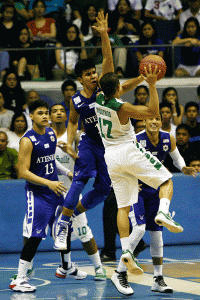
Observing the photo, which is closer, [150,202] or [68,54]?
[150,202]

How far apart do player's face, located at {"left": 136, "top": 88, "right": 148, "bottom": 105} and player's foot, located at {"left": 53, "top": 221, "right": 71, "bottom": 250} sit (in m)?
5.03

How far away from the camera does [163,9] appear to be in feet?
48.3

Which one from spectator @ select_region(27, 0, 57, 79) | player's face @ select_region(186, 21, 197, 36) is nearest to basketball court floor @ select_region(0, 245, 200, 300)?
spectator @ select_region(27, 0, 57, 79)

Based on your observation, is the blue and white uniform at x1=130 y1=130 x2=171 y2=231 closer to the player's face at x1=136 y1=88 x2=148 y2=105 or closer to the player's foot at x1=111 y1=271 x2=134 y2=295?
the player's foot at x1=111 y1=271 x2=134 y2=295

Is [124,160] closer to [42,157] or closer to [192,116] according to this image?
[42,157]

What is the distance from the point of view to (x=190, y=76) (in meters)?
13.7

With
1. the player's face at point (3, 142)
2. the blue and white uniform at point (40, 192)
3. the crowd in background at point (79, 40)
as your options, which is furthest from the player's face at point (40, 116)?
the crowd in background at point (79, 40)

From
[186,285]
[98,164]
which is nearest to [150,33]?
[98,164]

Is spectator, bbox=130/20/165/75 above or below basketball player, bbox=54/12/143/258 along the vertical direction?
above

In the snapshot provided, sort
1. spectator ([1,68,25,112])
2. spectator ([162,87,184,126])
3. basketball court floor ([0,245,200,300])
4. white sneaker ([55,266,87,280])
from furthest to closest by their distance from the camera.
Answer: spectator ([1,68,25,112]) < spectator ([162,87,184,126]) < white sneaker ([55,266,87,280]) < basketball court floor ([0,245,200,300])

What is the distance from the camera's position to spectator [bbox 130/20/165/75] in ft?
43.8

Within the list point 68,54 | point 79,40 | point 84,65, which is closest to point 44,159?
point 84,65

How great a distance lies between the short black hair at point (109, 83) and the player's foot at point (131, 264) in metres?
1.65

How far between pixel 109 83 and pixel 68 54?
7598 millimetres
